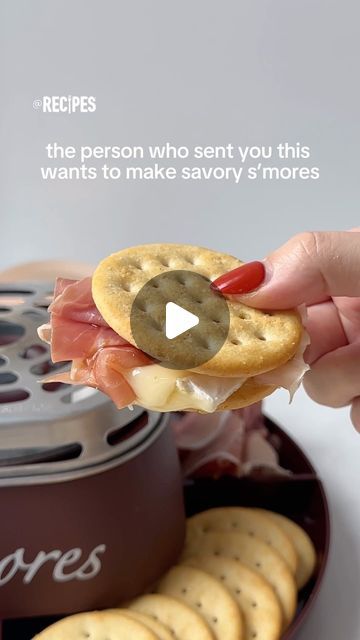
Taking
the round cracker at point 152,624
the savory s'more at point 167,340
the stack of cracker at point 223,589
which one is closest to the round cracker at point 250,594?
the stack of cracker at point 223,589

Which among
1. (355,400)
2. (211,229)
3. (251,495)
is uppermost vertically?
(211,229)

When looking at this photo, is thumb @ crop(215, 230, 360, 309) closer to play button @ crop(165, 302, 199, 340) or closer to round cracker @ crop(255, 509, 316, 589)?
play button @ crop(165, 302, 199, 340)

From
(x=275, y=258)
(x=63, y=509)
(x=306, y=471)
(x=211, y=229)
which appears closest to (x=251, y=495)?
(x=306, y=471)

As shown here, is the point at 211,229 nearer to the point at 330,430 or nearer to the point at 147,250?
the point at 330,430

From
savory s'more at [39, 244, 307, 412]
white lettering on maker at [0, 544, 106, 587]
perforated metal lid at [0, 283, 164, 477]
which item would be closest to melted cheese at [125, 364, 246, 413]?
savory s'more at [39, 244, 307, 412]
